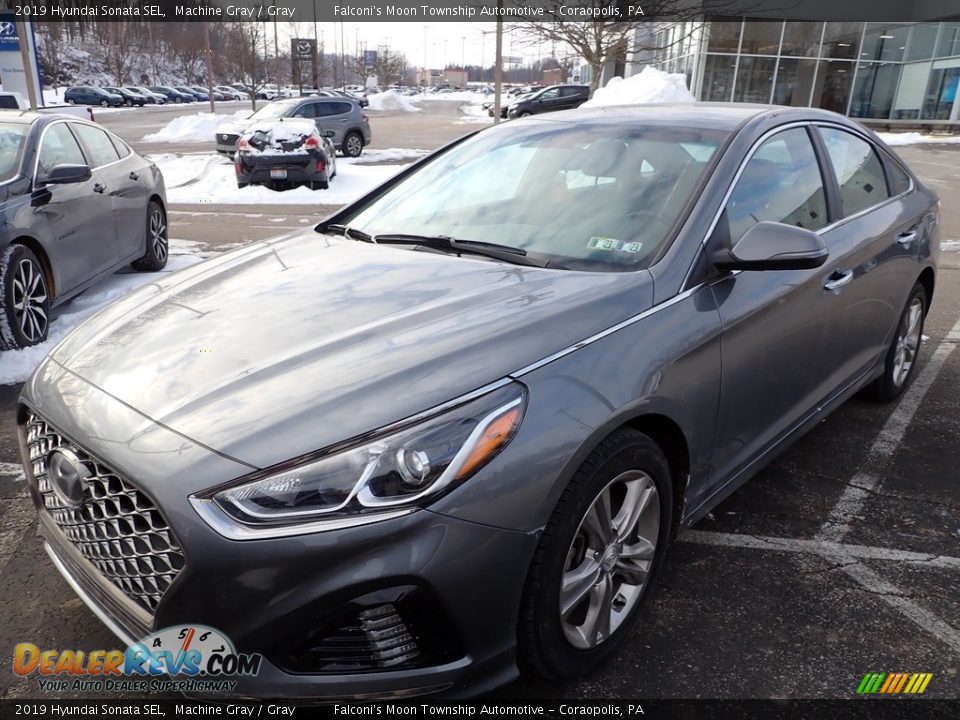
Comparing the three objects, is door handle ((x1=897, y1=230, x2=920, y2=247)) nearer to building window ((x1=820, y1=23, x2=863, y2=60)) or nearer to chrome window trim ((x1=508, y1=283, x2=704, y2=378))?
chrome window trim ((x1=508, y1=283, x2=704, y2=378))

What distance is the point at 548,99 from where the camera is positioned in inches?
1258

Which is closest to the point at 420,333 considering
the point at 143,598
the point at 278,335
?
the point at 278,335

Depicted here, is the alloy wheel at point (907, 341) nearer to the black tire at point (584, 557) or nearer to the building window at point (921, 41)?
the black tire at point (584, 557)

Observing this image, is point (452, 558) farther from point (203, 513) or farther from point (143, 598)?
point (143, 598)

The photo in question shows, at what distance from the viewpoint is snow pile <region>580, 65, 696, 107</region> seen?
78.3 ft

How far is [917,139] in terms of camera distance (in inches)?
1071

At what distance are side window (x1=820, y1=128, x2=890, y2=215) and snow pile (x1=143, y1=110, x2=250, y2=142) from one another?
87.8 feet

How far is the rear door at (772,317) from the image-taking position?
2627 millimetres

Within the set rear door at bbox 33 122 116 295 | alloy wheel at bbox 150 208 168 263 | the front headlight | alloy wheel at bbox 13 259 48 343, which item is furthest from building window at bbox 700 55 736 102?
the front headlight

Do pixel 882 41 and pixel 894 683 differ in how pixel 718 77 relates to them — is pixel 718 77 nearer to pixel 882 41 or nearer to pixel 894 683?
pixel 882 41

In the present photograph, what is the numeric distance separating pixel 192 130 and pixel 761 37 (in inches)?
890

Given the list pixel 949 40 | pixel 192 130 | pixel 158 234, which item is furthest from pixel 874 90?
pixel 158 234

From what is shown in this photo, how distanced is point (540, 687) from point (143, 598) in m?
1.13

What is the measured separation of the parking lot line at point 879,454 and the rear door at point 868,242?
17.2 inches
